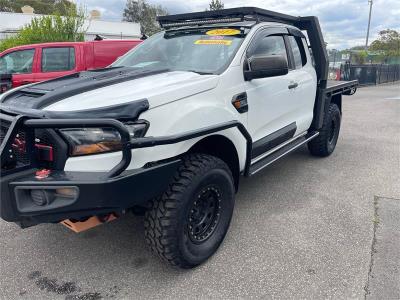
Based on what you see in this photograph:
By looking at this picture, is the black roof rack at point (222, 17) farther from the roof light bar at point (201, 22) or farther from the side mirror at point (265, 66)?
the side mirror at point (265, 66)

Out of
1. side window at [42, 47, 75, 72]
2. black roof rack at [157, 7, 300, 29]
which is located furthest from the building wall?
black roof rack at [157, 7, 300, 29]

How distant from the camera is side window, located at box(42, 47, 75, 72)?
7641 mm

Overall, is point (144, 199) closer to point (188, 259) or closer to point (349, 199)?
point (188, 259)

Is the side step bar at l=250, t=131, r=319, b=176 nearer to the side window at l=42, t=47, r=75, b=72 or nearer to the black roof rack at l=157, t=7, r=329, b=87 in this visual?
the black roof rack at l=157, t=7, r=329, b=87

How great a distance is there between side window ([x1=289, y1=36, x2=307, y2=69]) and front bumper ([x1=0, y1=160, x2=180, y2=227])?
9.82 ft

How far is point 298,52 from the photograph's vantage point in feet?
15.2

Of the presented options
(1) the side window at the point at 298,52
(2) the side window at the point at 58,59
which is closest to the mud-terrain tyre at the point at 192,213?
(1) the side window at the point at 298,52

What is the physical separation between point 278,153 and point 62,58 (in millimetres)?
5604

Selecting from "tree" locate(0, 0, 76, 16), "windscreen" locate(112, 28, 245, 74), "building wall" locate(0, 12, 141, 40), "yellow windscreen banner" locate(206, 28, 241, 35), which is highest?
"tree" locate(0, 0, 76, 16)

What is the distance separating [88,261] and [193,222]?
3.06ft

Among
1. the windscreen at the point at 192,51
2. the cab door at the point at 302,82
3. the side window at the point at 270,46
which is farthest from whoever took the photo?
the cab door at the point at 302,82

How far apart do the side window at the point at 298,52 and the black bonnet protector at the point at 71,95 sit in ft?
6.60

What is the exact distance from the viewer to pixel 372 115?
1016 centimetres

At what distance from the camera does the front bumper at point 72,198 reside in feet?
6.83
